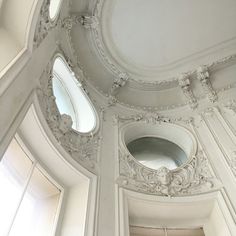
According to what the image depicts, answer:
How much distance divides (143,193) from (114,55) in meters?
3.84

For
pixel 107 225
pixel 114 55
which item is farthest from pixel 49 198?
pixel 114 55

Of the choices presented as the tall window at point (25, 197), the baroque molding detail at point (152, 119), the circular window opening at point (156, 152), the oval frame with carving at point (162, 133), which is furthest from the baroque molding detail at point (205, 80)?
the tall window at point (25, 197)

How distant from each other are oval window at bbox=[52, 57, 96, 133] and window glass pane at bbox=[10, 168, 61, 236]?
159cm

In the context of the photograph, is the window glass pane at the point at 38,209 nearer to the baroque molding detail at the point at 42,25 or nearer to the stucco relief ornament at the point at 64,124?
the stucco relief ornament at the point at 64,124

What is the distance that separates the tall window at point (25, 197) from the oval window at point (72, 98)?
64.3 inches

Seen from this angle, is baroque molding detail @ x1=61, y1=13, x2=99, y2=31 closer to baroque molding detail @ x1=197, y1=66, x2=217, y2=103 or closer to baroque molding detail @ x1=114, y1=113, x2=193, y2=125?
baroque molding detail @ x1=114, y1=113, x2=193, y2=125

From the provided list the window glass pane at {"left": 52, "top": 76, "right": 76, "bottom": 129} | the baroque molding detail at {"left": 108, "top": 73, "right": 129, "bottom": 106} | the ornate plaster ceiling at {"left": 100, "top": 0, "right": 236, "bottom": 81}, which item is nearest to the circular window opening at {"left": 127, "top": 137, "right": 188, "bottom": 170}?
the baroque molding detail at {"left": 108, "top": 73, "right": 129, "bottom": 106}

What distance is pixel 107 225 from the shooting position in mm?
3264

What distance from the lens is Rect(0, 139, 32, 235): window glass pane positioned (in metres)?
2.63

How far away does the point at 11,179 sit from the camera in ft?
9.67

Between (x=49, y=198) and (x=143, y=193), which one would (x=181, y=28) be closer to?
(x=143, y=193)

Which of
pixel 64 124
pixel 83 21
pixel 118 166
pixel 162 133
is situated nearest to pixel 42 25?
pixel 64 124

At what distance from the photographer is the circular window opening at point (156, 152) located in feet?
18.1

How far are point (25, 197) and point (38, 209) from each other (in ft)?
0.87
